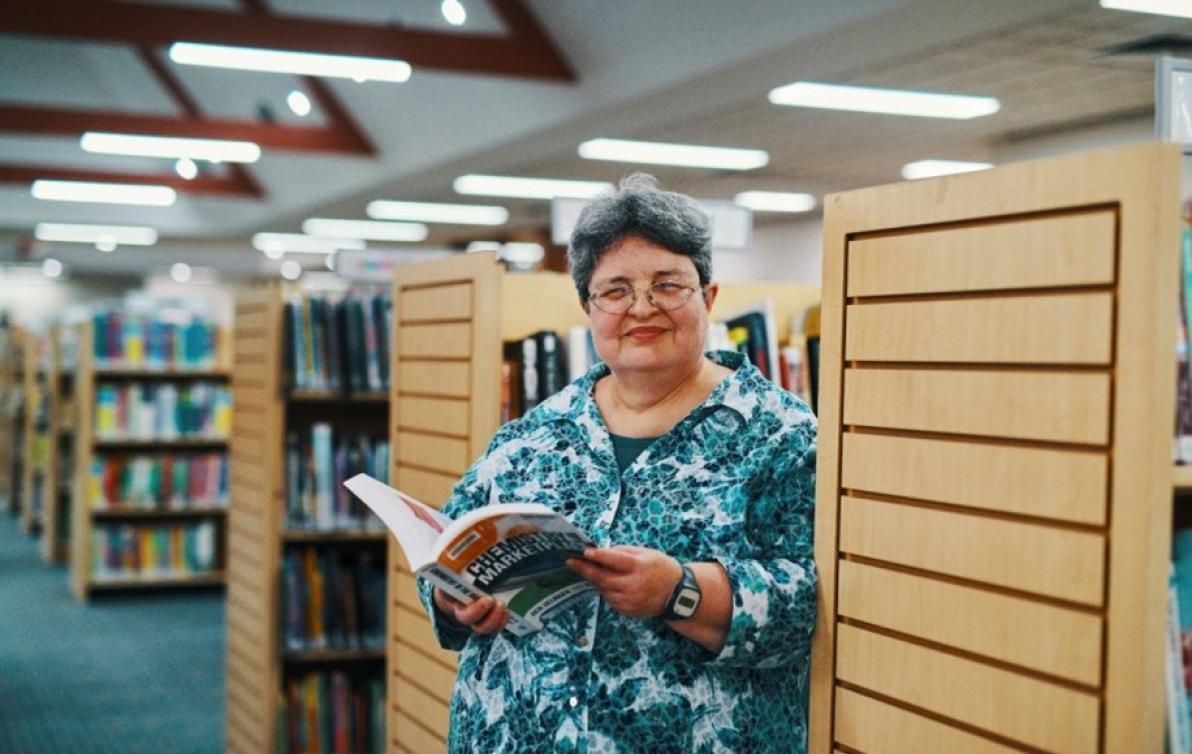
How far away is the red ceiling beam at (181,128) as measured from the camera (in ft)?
33.8

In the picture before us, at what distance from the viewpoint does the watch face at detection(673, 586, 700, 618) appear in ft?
5.75

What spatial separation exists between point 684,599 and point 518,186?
36.5 ft

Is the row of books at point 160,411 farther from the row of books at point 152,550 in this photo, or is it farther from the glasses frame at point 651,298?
the glasses frame at point 651,298

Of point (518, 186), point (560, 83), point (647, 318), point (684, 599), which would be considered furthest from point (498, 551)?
point (518, 186)

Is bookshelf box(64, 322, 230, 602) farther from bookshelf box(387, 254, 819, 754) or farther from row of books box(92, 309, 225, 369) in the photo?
bookshelf box(387, 254, 819, 754)

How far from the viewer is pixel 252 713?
182 inches

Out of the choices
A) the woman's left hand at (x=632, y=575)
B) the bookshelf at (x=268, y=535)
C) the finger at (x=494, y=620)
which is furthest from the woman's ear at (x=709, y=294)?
the bookshelf at (x=268, y=535)

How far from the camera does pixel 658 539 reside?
1.89 meters

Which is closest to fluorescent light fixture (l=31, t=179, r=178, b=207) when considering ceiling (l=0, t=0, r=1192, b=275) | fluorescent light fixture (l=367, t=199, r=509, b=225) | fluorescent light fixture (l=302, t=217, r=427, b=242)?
ceiling (l=0, t=0, r=1192, b=275)

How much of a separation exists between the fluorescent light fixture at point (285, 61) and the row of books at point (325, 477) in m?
3.12

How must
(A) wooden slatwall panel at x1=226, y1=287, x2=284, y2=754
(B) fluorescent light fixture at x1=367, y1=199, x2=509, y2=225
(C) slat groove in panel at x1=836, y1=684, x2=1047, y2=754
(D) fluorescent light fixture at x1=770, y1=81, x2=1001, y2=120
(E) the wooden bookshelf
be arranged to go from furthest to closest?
(B) fluorescent light fixture at x1=367, y1=199, x2=509, y2=225, (E) the wooden bookshelf, (D) fluorescent light fixture at x1=770, y1=81, x2=1001, y2=120, (A) wooden slatwall panel at x1=226, y1=287, x2=284, y2=754, (C) slat groove in panel at x1=836, y1=684, x2=1047, y2=754

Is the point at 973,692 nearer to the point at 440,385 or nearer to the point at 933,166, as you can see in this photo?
the point at 440,385

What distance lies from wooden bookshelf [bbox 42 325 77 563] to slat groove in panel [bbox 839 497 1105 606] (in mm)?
9052

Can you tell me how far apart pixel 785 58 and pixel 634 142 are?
3403mm
